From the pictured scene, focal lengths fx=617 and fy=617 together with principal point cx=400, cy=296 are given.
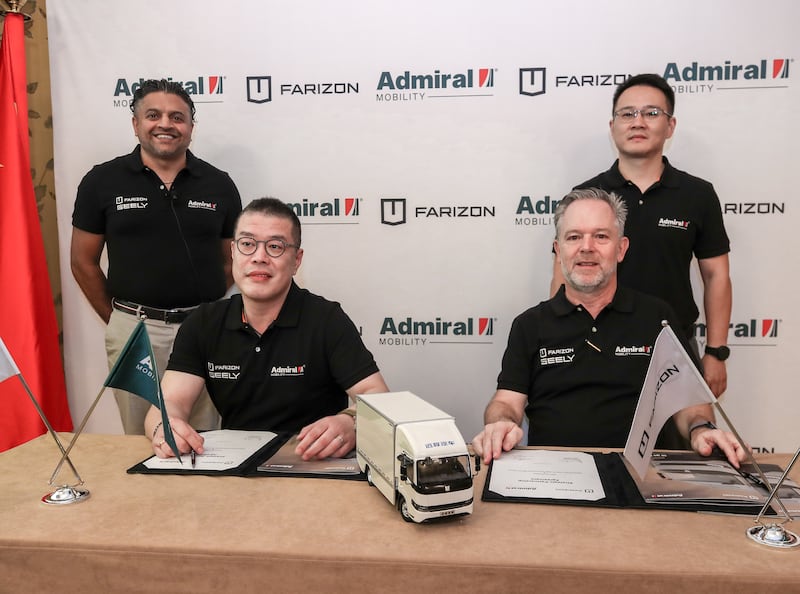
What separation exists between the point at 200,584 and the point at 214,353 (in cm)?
110

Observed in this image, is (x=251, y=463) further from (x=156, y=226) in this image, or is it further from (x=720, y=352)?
(x=720, y=352)

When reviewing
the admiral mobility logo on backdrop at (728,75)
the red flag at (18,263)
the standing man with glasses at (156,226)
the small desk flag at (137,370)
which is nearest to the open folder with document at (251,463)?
the small desk flag at (137,370)

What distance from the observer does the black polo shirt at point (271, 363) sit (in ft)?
7.10

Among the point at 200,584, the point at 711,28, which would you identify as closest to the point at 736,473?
the point at 200,584

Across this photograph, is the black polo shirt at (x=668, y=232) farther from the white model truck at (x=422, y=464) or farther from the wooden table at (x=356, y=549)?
the white model truck at (x=422, y=464)

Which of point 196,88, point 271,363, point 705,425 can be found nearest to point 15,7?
point 196,88

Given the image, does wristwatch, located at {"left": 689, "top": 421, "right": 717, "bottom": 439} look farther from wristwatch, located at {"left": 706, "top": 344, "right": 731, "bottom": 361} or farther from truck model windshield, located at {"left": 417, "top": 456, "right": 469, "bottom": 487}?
wristwatch, located at {"left": 706, "top": 344, "right": 731, "bottom": 361}

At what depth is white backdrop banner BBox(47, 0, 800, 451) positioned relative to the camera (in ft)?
10.7

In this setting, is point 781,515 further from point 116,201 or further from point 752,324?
point 116,201

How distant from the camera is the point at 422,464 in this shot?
123cm

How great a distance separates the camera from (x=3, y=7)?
3.13m

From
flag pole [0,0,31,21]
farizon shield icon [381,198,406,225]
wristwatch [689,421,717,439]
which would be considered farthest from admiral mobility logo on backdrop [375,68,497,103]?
wristwatch [689,421,717,439]

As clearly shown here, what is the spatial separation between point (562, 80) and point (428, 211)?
1.01 meters

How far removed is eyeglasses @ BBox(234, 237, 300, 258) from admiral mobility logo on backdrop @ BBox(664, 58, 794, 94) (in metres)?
2.37
